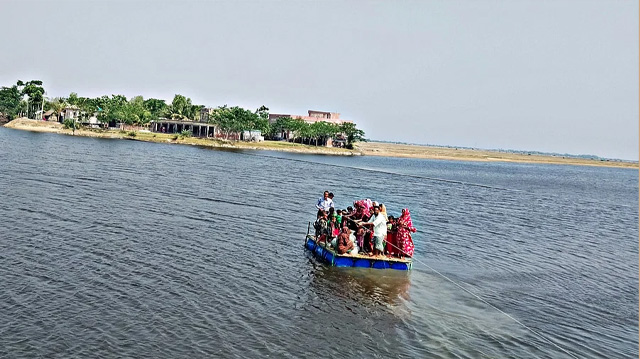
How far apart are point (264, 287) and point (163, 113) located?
557 ft

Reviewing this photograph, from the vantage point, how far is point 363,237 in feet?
77.6

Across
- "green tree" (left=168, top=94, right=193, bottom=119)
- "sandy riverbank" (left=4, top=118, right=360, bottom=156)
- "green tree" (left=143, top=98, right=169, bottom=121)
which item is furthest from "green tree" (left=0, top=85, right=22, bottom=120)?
"green tree" (left=168, top=94, right=193, bottom=119)

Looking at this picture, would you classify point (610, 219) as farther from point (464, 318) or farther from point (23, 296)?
point (23, 296)

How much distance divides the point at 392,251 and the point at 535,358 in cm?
912

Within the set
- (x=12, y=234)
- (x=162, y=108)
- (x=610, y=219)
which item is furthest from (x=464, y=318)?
(x=162, y=108)

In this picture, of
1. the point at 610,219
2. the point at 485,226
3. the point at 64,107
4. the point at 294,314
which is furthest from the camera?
the point at 64,107

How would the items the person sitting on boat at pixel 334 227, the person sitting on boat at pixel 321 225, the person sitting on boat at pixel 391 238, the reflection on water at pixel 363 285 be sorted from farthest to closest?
the person sitting on boat at pixel 321 225 < the person sitting on boat at pixel 334 227 < the person sitting on boat at pixel 391 238 < the reflection on water at pixel 363 285

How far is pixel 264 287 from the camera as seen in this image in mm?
19734

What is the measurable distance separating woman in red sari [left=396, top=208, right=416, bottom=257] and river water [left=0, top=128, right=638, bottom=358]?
1185 millimetres

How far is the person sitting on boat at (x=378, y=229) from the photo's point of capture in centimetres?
2277

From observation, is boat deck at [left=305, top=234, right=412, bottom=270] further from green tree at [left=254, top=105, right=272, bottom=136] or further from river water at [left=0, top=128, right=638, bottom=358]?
green tree at [left=254, top=105, right=272, bottom=136]

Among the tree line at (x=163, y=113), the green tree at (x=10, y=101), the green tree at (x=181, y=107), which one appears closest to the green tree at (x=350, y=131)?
the tree line at (x=163, y=113)

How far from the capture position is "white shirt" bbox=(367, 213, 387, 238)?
894 inches

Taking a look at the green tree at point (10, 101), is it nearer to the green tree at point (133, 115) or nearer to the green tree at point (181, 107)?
the green tree at point (133, 115)
